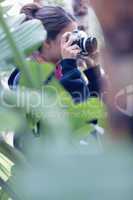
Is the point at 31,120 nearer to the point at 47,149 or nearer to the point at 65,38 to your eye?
the point at 47,149

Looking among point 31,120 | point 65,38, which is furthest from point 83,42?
point 31,120

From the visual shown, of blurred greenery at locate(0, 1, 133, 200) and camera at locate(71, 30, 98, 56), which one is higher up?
blurred greenery at locate(0, 1, 133, 200)

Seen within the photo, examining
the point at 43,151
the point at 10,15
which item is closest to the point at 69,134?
the point at 43,151

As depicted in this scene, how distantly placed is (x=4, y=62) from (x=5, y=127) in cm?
5

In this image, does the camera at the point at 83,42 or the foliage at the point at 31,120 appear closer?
the foliage at the point at 31,120

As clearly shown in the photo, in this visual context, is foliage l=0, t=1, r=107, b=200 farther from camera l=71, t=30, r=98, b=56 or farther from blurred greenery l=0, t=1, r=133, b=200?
camera l=71, t=30, r=98, b=56

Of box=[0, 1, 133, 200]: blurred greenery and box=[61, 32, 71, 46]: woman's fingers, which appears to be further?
box=[61, 32, 71, 46]: woman's fingers

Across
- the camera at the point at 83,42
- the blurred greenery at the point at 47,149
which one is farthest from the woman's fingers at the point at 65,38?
the blurred greenery at the point at 47,149

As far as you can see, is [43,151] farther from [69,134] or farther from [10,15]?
[10,15]

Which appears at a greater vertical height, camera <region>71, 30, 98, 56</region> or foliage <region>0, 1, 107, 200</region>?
foliage <region>0, 1, 107, 200</region>

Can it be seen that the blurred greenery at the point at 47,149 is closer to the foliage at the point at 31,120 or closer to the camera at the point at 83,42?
the foliage at the point at 31,120

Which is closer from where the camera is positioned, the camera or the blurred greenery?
the blurred greenery

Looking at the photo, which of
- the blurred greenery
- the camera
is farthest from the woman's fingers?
the blurred greenery

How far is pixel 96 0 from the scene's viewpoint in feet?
0.92
